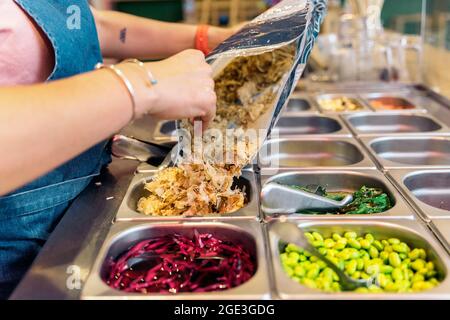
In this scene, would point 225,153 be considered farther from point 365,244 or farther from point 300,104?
point 300,104

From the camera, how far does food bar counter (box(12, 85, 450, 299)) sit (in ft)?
2.75

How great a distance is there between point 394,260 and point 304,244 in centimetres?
19

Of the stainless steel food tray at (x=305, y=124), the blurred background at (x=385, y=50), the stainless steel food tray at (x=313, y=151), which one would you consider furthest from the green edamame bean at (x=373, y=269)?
the blurred background at (x=385, y=50)

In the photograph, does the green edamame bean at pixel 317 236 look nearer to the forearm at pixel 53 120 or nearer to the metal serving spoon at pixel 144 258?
the metal serving spoon at pixel 144 258

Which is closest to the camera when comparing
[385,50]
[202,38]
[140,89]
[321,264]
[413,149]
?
[140,89]

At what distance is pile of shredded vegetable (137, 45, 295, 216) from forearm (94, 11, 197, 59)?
1.06ft

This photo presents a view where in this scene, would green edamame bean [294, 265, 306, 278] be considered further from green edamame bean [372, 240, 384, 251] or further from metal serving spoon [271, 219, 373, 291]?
green edamame bean [372, 240, 384, 251]

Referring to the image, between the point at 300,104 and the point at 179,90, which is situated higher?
the point at 179,90

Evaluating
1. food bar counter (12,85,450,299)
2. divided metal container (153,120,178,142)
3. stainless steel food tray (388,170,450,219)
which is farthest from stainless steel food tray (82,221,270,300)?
divided metal container (153,120,178,142)

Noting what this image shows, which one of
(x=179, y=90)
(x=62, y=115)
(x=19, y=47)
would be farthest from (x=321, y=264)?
(x=19, y=47)

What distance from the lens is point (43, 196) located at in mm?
1116

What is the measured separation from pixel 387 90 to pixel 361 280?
1532 millimetres
